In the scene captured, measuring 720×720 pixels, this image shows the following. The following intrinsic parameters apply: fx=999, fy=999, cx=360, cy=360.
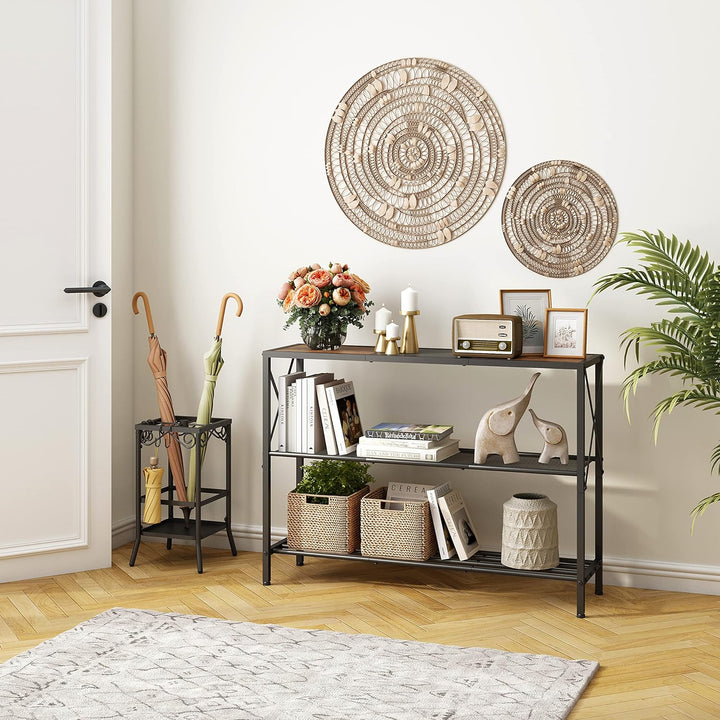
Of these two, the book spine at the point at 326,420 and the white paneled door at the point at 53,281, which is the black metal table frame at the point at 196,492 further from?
the book spine at the point at 326,420

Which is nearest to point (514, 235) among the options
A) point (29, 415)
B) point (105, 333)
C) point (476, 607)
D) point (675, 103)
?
point (675, 103)

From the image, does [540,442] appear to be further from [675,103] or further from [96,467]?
[96,467]

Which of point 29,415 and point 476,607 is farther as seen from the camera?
point 29,415

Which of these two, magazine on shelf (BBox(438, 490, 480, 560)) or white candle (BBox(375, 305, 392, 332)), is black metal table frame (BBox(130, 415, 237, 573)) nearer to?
white candle (BBox(375, 305, 392, 332))

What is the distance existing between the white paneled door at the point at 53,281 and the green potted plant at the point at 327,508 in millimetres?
791

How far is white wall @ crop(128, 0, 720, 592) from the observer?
11.8ft

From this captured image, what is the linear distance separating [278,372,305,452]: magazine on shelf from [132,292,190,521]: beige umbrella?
51 centimetres

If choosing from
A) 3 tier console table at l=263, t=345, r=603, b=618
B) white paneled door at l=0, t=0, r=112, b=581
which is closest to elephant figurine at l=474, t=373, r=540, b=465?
3 tier console table at l=263, t=345, r=603, b=618

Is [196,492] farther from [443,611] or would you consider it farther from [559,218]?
[559,218]

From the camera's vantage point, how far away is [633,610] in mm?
3459

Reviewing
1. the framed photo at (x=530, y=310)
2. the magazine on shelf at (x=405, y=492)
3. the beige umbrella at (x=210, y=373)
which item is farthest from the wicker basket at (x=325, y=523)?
the framed photo at (x=530, y=310)

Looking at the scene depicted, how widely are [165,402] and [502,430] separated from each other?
1.41 metres

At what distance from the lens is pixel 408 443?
355 cm

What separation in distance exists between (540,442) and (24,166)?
7.13 feet
